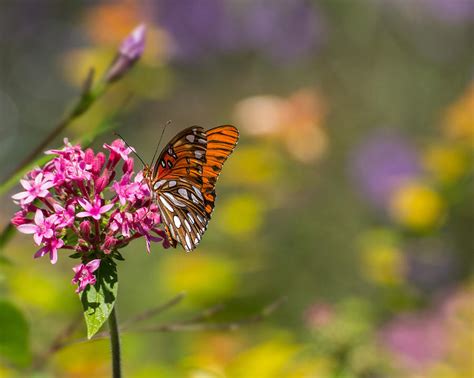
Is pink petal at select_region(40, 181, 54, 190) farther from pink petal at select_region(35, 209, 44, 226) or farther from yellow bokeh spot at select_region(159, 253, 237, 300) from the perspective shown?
yellow bokeh spot at select_region(159, 253, 237, 300)

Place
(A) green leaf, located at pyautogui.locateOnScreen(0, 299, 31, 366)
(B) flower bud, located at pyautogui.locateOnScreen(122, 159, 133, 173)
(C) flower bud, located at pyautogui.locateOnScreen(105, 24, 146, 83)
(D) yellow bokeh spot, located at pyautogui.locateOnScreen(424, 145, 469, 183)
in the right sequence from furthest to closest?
(D) yellow bokeh spot, located at pyautogui.locateOnScreen(424, 145, 469, 183) < (C) flower bud, located at pyautogui.locateOnScreen(105, 24, 146, 83) < (A) green leaf, located at pyautogui.locateOnScreen(0, 299, 31, 366) < (B) flower bud, located at pyautogui.locateOnScreen(122, 159, 133, 173)

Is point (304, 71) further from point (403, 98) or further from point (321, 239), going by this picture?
point (321, 239)

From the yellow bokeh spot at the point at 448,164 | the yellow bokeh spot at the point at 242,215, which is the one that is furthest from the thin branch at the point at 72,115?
the yellow bokeh spot at the point at 448,164

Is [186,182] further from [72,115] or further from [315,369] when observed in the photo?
[315,369]

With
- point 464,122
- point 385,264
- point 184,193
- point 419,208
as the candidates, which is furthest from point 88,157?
point 464,122

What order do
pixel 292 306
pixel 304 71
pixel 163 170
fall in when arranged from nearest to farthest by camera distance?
pixel 163 170 → pixel 292 306 → pixel 304 71

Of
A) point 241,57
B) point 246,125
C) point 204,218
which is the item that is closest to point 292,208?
point 246,125

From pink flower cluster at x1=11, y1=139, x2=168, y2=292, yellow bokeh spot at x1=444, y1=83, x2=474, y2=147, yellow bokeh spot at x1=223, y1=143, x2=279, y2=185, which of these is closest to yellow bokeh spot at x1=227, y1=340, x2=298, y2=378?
pink flower cluster at x1=11, y1=139, x2=168, y2=292

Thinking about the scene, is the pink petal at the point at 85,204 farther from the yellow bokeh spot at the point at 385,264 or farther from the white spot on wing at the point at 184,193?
the yellow bokeh spot at the point at 385,264
